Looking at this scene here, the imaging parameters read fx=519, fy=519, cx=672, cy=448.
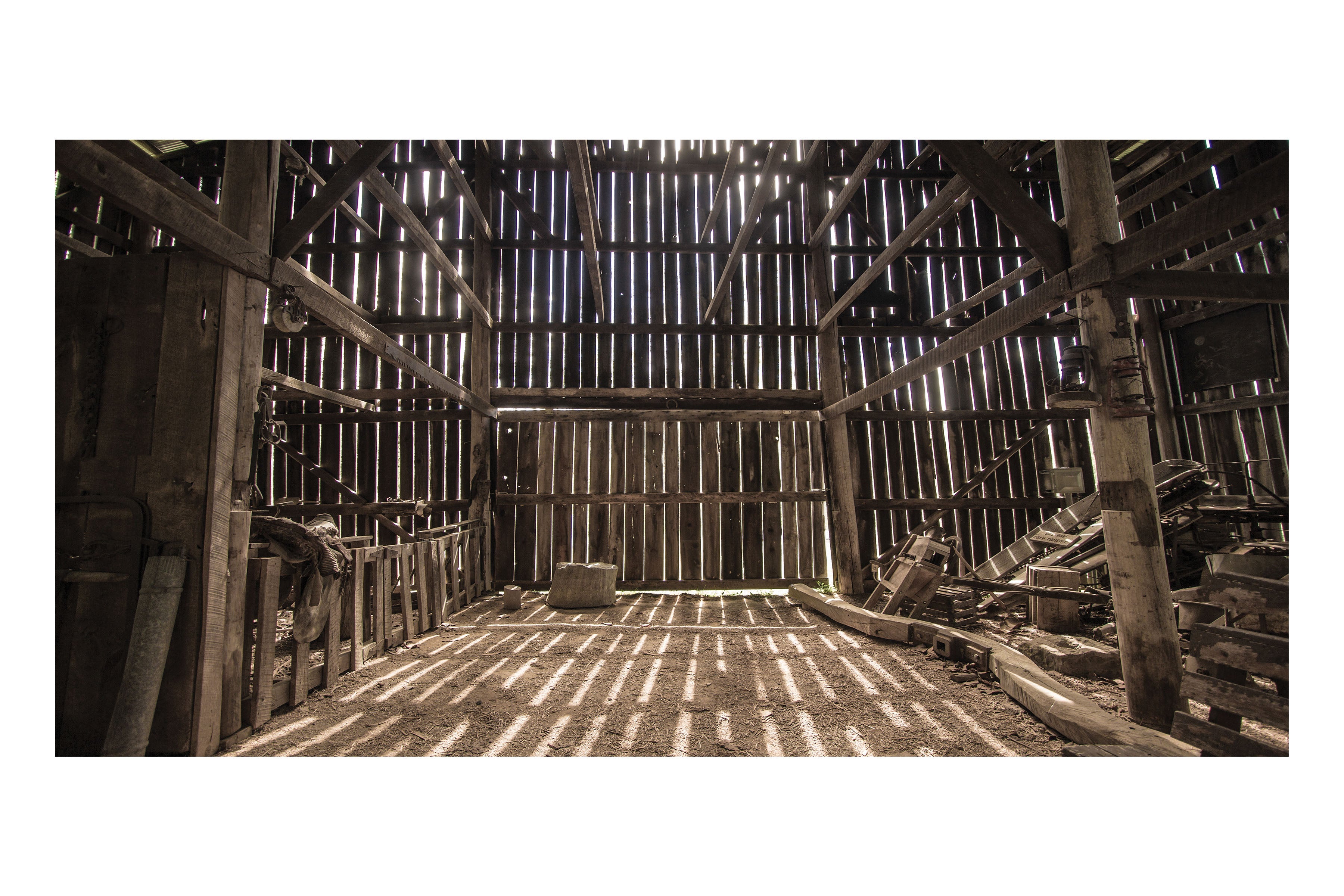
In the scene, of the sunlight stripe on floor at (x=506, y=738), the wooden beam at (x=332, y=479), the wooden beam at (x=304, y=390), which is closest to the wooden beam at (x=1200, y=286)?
the sunlight stripe on floor at (x=506, y=738)

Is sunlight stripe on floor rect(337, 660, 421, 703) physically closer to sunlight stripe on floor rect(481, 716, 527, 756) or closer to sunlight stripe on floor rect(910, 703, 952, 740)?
sunlight stripe on floor rect(481, 716, 527, 756)

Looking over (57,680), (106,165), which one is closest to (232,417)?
(106,165)

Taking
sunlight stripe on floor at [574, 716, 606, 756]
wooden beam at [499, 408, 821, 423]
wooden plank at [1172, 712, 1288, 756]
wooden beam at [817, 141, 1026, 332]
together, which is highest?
wooden beam at [817, 141, 1026, 332]

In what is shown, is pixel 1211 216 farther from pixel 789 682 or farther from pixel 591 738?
pixel 591 738

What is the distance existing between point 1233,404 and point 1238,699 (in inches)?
348

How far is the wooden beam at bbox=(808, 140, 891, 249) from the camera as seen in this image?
5.60 meters

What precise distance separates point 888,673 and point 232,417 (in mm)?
4990

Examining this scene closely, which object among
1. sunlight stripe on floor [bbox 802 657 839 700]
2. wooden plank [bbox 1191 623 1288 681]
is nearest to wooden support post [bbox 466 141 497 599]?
sunlight stripe on floor [bbox 802 657 839 700]

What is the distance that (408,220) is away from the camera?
570 centimetres

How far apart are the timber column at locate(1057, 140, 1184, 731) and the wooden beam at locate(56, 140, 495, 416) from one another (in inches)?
201

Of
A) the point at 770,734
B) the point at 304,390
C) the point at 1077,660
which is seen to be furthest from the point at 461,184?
the point at 1077,660

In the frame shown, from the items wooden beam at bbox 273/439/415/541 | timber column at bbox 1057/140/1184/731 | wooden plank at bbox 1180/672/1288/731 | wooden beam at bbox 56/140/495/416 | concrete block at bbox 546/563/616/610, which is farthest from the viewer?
wooden beam at bbox 273/439/415/541

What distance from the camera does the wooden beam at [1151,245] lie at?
7.71ft

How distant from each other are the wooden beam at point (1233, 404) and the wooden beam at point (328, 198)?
457 inches
